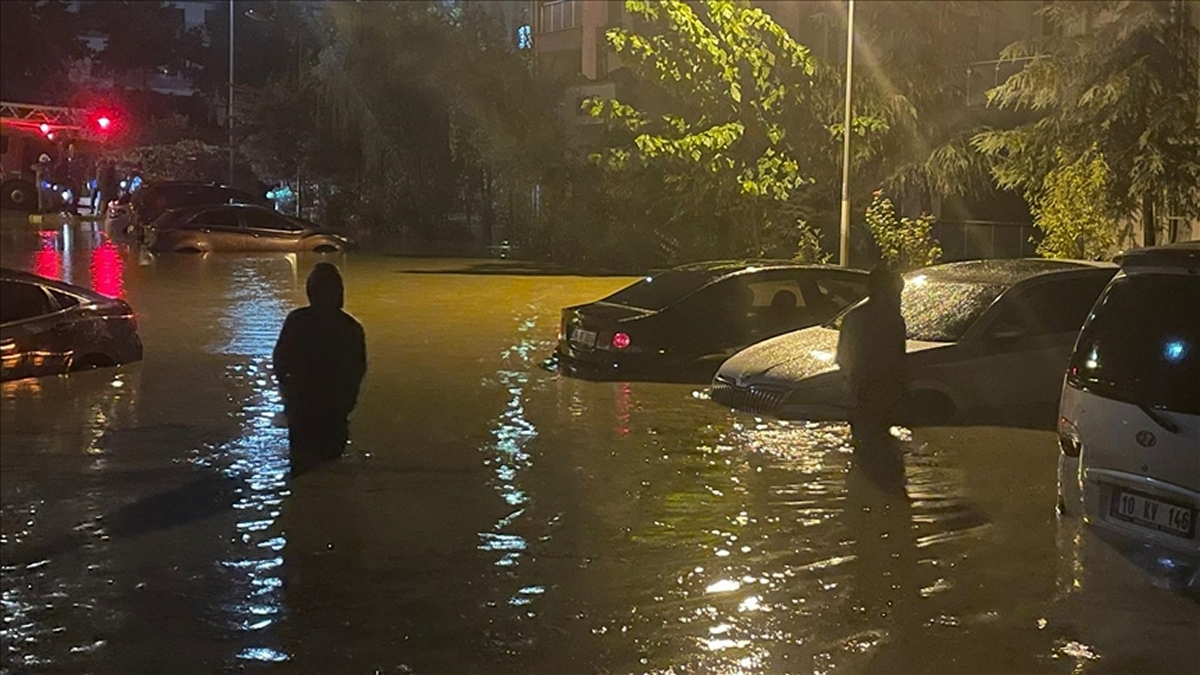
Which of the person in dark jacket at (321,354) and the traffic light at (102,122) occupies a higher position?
the traffic light at (102,122)

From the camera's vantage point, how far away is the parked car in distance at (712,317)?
46.6 ft

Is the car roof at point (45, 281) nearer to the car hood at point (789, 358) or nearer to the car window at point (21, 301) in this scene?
the car window at point (21, 301)

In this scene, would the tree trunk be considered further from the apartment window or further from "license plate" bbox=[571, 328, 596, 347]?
the apartment window

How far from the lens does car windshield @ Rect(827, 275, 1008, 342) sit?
1180 centimetres

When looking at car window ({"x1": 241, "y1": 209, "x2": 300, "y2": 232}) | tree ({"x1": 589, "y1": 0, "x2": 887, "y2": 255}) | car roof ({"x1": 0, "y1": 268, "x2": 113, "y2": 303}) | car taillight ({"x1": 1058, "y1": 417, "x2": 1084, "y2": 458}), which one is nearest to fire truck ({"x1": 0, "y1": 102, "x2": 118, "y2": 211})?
car window ({"x1": 241, "y1": 209, "x2": 300, "y2": 232})

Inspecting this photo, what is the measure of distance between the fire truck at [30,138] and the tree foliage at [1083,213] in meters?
26.9

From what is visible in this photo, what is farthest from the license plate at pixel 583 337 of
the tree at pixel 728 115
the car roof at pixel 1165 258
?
the tree at pixel 728 115

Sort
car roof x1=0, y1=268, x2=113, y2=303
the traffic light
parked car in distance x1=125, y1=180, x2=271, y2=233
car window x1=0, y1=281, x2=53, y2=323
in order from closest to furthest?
car window x1=0, y1=281, x2=53, y2=323 < car roof x1=0, y1=268, x2=113, y2=303 < the traffic light < parked car in distance x1=125, y1=180, x2=271, y2=233

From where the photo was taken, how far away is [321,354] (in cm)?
770

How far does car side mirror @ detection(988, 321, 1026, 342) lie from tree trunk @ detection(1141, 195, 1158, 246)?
1405 cm

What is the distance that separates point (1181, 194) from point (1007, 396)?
14.4 metres

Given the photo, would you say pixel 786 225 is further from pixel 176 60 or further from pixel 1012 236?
pixel 176 60

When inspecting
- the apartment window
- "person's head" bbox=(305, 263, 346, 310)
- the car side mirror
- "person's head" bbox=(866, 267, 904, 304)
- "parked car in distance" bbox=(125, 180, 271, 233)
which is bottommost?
the car side mirror

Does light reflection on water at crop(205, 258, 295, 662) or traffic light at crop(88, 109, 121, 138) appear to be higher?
traffic light at crop(88, 109, 121, 138)
